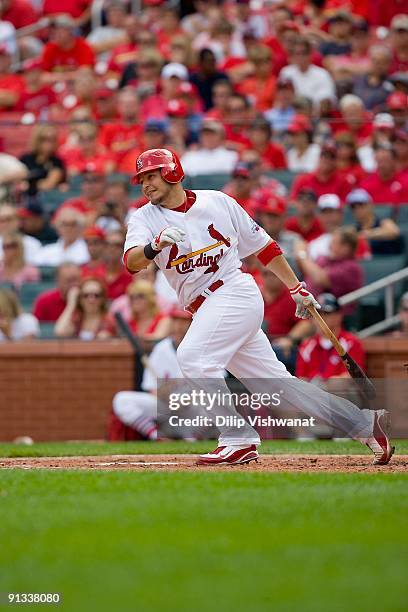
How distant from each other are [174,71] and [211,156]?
5.47 feet

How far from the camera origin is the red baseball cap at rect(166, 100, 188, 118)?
1611 cm

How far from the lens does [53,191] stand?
15.8m

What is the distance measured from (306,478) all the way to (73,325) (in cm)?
639

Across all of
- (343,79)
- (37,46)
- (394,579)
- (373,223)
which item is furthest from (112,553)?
(37,46)

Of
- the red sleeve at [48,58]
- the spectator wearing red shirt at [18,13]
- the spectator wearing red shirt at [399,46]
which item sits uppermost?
the spectator wearing red shirt at [18,13]

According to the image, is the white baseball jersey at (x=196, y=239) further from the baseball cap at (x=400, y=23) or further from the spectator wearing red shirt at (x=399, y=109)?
the baseball cap at (x=400, y=23)

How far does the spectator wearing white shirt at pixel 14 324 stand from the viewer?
13602mm

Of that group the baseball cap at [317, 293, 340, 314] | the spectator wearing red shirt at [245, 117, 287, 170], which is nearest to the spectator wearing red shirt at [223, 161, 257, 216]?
the spectator wearing red shirt at [245, 117, 287, 170]

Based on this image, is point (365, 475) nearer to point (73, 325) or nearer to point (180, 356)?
point (180, 356)

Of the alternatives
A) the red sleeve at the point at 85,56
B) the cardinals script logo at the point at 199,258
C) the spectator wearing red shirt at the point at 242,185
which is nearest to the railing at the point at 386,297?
the spectator wearing red shirt at the point at 242,185

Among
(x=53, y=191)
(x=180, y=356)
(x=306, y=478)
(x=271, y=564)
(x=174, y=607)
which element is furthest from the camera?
(x=53, y=191)

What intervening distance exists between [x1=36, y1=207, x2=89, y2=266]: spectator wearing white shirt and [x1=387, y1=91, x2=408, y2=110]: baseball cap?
3.76 metres

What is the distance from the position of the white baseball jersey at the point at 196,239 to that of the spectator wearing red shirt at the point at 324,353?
364cm

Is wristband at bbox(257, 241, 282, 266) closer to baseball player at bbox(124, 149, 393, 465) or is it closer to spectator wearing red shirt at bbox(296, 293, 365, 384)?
baseball player at bbox(124, 149, 393, 465)
